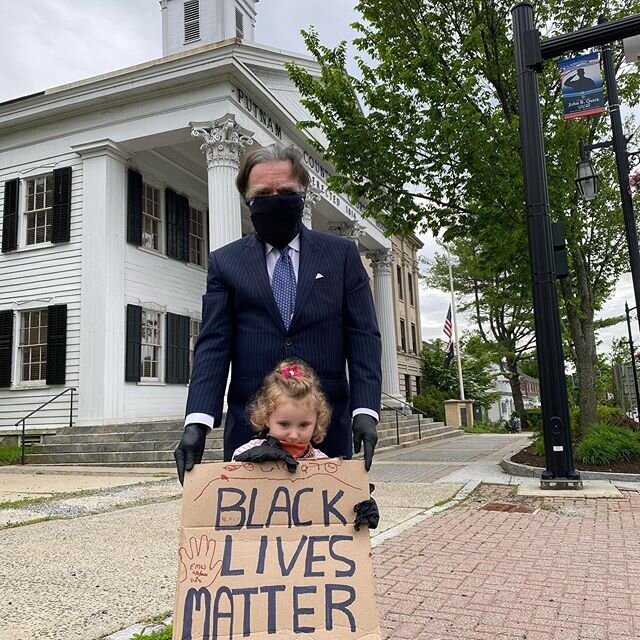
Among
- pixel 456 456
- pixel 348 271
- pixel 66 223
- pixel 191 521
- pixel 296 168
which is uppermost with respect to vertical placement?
pixel 66 223

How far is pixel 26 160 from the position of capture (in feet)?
53.1

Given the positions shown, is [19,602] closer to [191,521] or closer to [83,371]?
A: [191,521]

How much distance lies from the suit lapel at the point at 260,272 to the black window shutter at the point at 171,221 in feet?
47.8

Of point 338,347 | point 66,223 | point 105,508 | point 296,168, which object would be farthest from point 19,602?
point 66,223

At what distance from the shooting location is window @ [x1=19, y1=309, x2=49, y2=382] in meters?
15.2

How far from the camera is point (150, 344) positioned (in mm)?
15812

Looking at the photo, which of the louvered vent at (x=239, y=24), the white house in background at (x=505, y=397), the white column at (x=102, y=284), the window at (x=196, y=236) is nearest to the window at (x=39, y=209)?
the white column at (x=102, y=284)

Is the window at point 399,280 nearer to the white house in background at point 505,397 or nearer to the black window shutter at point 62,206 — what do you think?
the white house in background at point 505,397

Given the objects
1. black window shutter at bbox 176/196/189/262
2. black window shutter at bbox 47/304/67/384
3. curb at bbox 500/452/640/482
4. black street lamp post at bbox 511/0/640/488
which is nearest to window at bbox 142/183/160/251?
black window shutter at bbox 176/196/189/262

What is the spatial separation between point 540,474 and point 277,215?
7.75 metres

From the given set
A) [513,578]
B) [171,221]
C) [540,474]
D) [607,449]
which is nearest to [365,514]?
[513,578]

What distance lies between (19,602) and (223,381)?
224 cm

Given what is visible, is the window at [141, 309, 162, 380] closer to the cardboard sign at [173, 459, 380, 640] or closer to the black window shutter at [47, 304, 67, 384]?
the black window shutter at [47, 304, 67, 384]

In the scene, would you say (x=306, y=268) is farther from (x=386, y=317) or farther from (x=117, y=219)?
(x=386, y=317)
